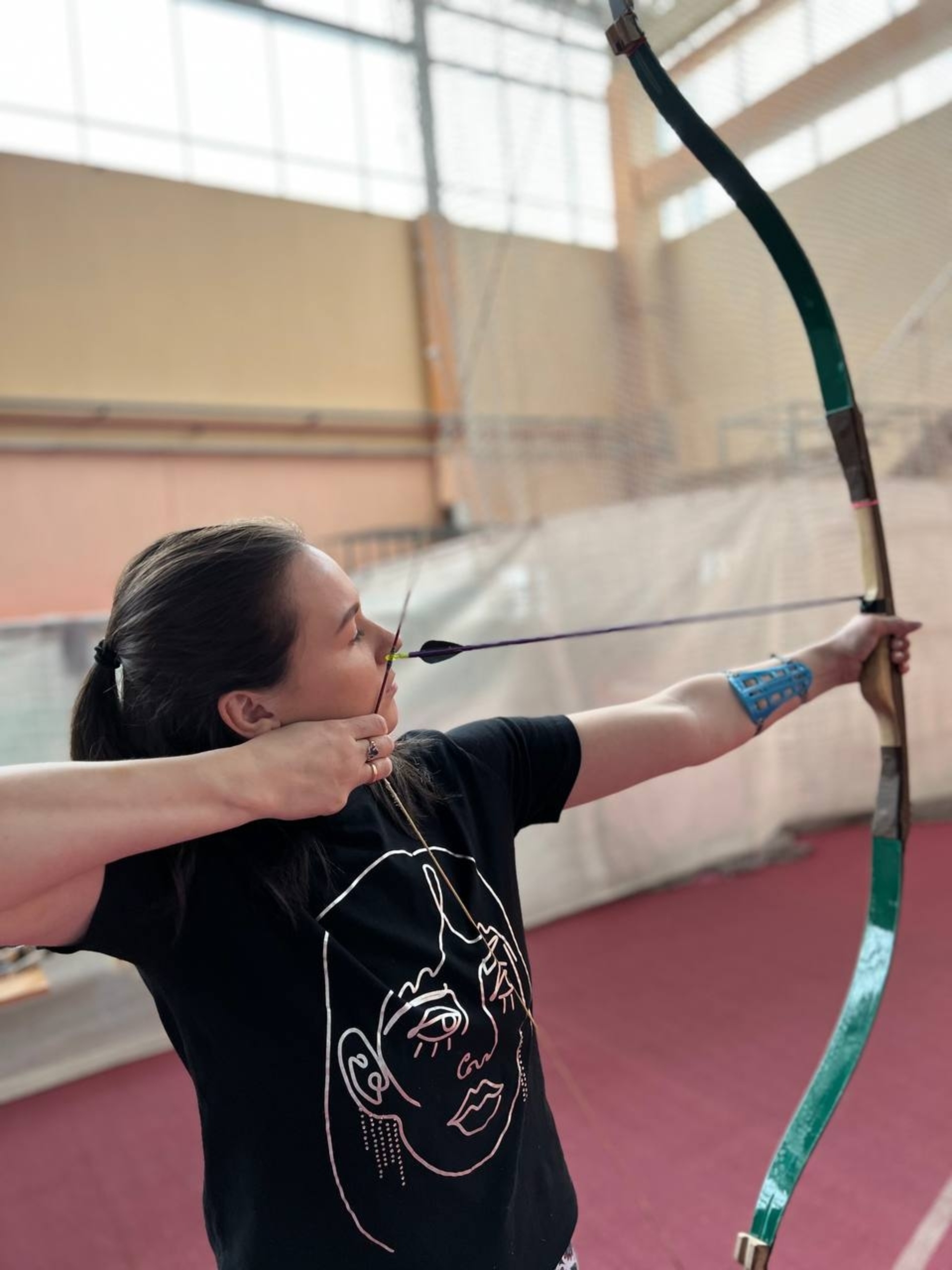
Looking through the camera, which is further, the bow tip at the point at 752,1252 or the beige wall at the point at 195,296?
the beige wall at the point at 195,296

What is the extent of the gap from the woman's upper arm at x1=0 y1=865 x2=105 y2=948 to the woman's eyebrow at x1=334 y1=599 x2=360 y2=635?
210 millimetres

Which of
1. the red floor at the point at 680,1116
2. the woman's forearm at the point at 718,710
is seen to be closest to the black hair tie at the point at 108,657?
the woman's forearm at the point at 718,710

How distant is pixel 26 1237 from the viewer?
5.62ft

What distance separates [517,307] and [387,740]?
355 centimetres

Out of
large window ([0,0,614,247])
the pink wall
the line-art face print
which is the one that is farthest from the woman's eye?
the pink wall

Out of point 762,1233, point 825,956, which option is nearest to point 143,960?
point 762,1233

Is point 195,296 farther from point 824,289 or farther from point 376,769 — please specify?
point 376,769

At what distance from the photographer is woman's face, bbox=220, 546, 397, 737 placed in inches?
26.6

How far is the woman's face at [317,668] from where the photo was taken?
677 millimetres

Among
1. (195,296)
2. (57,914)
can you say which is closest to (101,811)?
(57,914)

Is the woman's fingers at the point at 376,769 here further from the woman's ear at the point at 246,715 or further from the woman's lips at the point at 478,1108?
the woman's lips at the point at 478,1108

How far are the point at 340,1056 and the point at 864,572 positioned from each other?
0.83 metres

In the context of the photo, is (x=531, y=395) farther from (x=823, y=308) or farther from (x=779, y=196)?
(x=823, y=308)

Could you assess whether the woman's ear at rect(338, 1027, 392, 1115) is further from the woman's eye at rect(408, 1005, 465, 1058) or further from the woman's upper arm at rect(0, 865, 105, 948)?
the woman's upper arm at rect(0, 865, 105, 948)
